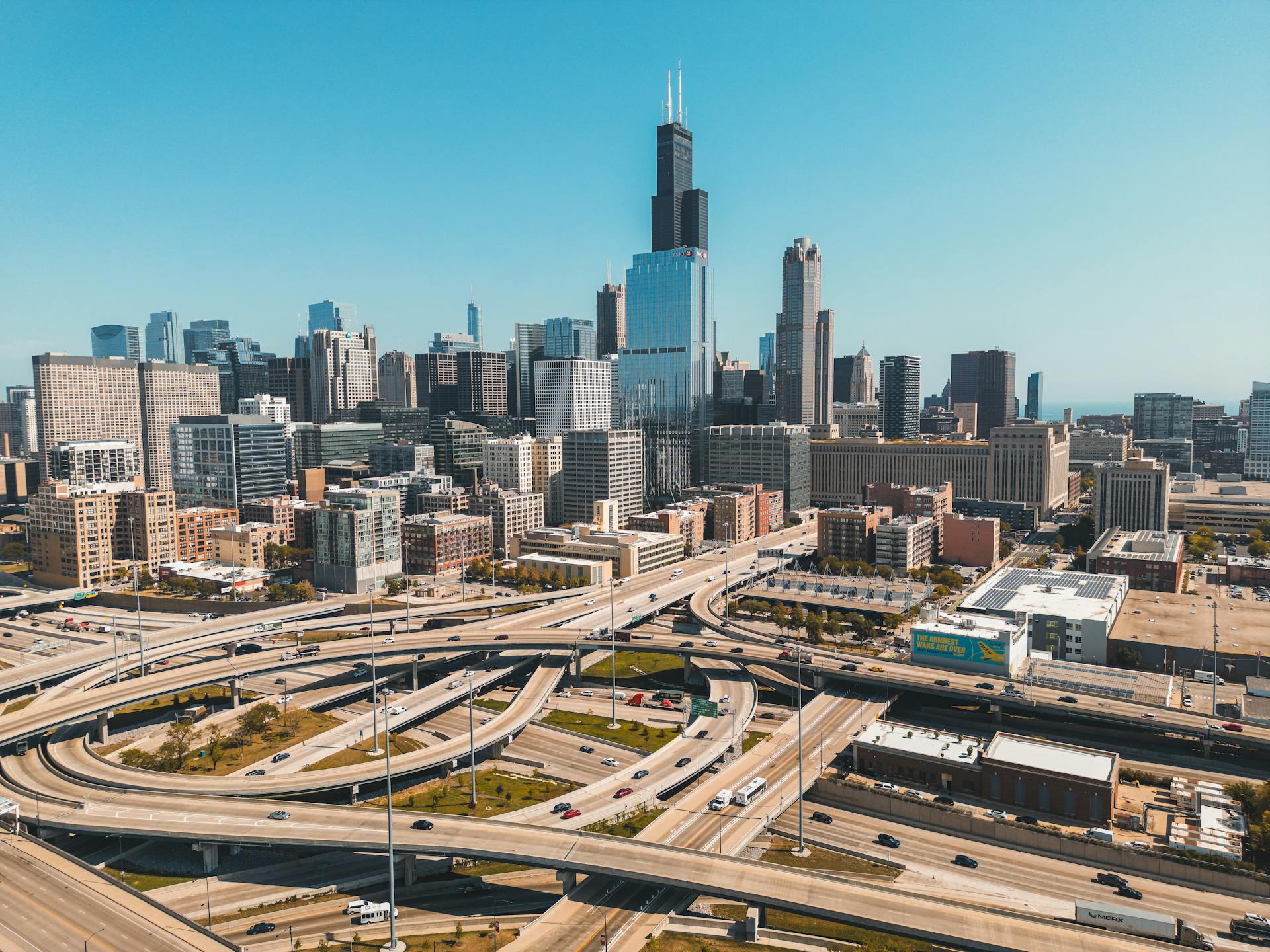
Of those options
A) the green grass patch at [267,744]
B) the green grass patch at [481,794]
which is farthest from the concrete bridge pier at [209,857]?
the green grass patch at [267,744]

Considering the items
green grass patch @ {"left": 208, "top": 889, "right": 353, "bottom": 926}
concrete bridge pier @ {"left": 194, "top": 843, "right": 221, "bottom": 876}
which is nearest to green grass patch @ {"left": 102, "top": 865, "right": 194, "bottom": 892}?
concrete bridge pier @ {"left": 194, "top": 843, "right": 221, "bottom": 876}

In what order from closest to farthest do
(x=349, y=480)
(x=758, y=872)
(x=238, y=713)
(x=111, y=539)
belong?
(x=758, y=872) → (x=238, y=713) → (x=111, y=539) → (x=349, y=480)

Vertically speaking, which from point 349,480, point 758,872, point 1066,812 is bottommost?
point 1066,812

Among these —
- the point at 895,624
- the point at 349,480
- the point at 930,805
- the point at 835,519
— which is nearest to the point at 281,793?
the point at 930,805

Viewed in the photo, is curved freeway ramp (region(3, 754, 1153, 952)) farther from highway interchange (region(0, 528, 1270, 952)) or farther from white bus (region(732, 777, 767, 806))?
white bus (region(732, 777, 767, 806))

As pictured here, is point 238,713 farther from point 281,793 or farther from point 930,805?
point 930,805

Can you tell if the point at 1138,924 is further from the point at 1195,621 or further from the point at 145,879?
the point at 1195,621
